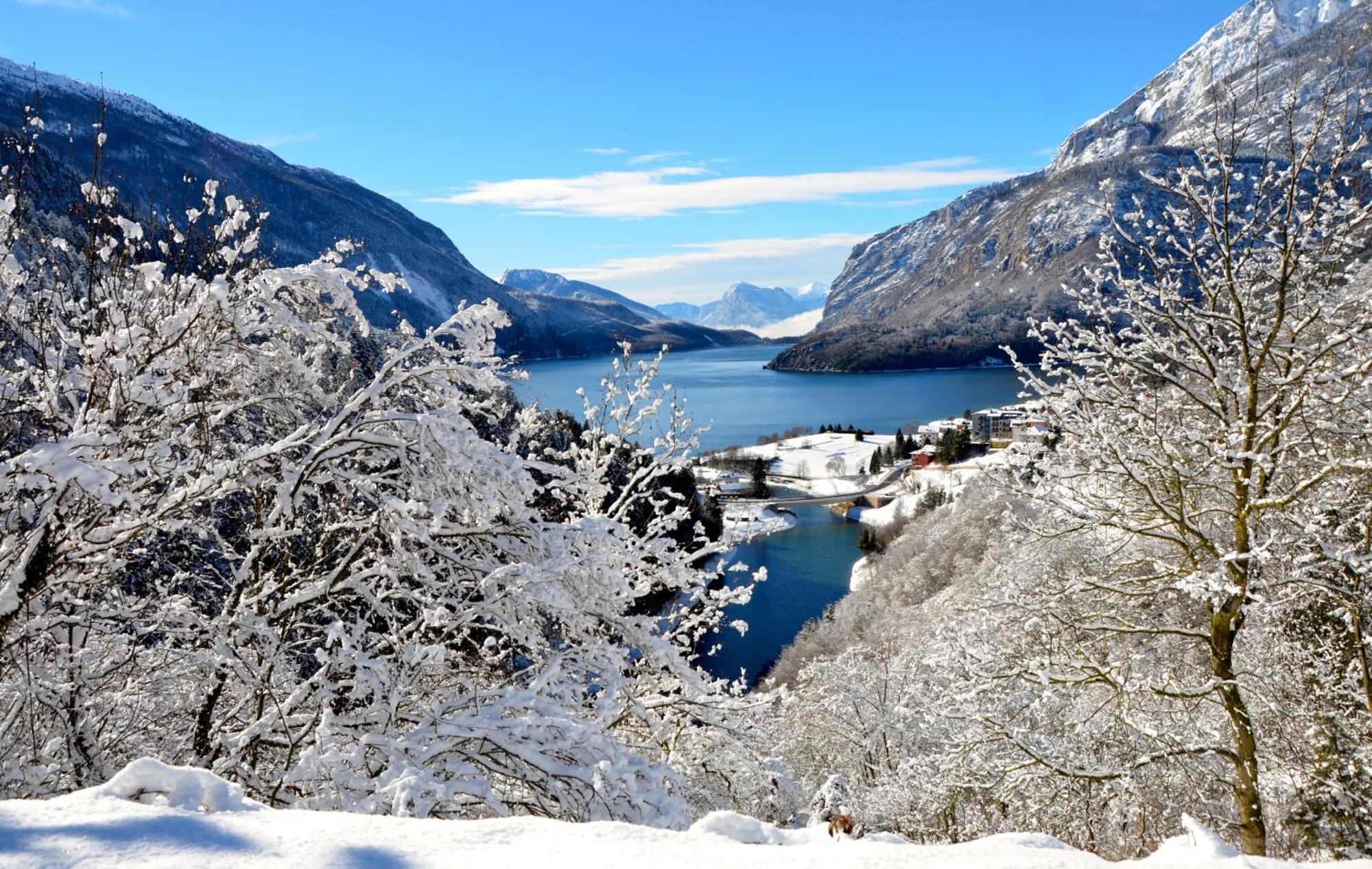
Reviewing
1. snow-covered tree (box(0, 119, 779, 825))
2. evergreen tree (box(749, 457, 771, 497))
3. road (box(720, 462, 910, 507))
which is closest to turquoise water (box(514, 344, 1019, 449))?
evergreen tree (box(749, 457, 771, 497))

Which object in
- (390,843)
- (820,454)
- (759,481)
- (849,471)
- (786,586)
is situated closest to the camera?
(390,843)

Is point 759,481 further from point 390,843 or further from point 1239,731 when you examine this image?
point 390,843

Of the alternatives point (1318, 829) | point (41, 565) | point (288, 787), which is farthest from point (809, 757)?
point (41, 565)

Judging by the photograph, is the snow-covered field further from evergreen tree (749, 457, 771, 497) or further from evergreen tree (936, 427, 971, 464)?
evergreen tree (749, 457, 771, 497)

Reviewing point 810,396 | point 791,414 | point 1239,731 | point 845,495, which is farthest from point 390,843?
point 810,396

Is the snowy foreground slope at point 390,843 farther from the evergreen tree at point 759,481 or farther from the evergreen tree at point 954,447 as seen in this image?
the evergreen tree at point 954,447

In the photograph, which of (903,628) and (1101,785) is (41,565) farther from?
(903,628)
